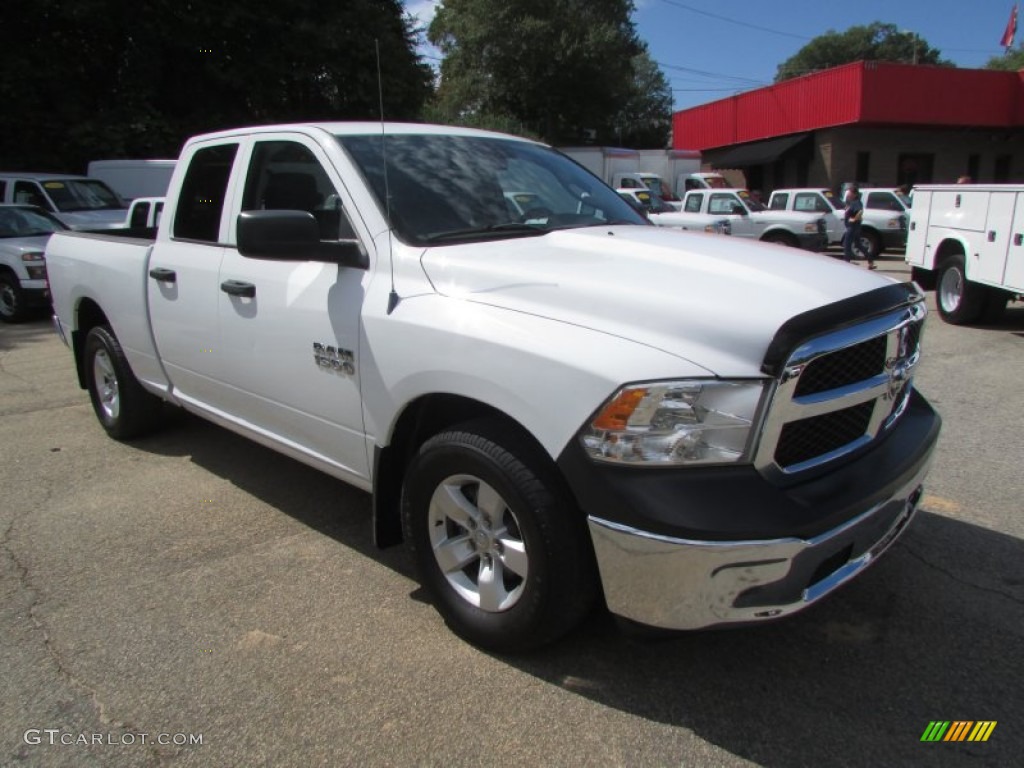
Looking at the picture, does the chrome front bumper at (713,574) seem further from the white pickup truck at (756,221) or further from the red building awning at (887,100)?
the red building awning at (887,100)

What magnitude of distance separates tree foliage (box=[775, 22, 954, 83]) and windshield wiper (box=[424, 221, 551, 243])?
3670 inches

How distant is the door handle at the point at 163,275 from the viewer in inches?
163

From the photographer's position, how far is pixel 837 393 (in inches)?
94.7

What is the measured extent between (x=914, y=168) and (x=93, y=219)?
28.5m

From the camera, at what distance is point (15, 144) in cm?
1862

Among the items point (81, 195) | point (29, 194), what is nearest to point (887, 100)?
point (81, 195)

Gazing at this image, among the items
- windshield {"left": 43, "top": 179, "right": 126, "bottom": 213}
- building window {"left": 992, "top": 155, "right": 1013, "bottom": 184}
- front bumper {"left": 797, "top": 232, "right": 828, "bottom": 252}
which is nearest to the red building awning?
building window {"left": 992, "top": 155, "right": 1013, "bottom": 184}

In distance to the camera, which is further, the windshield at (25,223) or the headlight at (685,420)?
the windshield at (25,223)

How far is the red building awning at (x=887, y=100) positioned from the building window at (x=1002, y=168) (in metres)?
2.04

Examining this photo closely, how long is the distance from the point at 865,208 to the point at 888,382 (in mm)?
18642

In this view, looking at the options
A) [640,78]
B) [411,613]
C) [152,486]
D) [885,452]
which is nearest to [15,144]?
[152,486]

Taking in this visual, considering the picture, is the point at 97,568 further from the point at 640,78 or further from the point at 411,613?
the point at 640,78

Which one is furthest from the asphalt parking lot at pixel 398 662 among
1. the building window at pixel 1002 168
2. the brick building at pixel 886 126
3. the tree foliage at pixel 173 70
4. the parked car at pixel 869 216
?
the building window at pixel 1002 168

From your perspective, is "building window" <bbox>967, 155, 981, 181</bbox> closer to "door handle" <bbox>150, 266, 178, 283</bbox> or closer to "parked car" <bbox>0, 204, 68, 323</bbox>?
"parked car" <bbox>0, 204, 68, 323</bbox>
